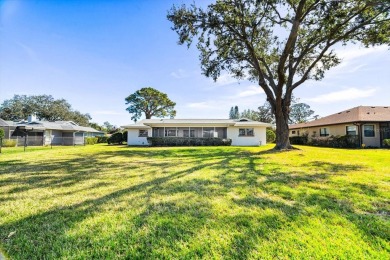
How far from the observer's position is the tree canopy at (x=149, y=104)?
42188 millimetres

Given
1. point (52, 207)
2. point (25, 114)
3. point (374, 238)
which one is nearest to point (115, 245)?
point (52, 207)

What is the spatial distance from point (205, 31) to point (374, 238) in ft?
47.6

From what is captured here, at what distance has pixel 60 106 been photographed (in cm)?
4738

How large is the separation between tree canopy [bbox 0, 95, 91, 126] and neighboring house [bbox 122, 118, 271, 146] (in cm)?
3332

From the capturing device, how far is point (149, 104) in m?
43.0

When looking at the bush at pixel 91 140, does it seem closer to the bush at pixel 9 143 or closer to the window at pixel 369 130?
the bush at pixel 9 143

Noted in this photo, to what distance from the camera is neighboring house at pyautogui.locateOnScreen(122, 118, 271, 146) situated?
23.2 m

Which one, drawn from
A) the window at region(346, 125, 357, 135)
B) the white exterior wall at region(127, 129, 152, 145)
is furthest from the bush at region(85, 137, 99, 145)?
the window at region(346, 125, 357, 135)

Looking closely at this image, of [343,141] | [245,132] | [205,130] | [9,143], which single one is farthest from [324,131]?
[9,143]

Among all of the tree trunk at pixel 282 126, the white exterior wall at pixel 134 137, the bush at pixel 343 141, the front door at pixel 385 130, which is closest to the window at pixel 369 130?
the front door at pixel 385 130

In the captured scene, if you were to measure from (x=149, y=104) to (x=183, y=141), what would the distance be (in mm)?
23083

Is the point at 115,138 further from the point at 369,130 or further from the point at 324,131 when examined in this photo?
the point at 369,130

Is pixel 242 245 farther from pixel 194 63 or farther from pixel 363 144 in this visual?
pixel 363 144

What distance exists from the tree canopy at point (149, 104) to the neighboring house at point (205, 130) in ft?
61.4
